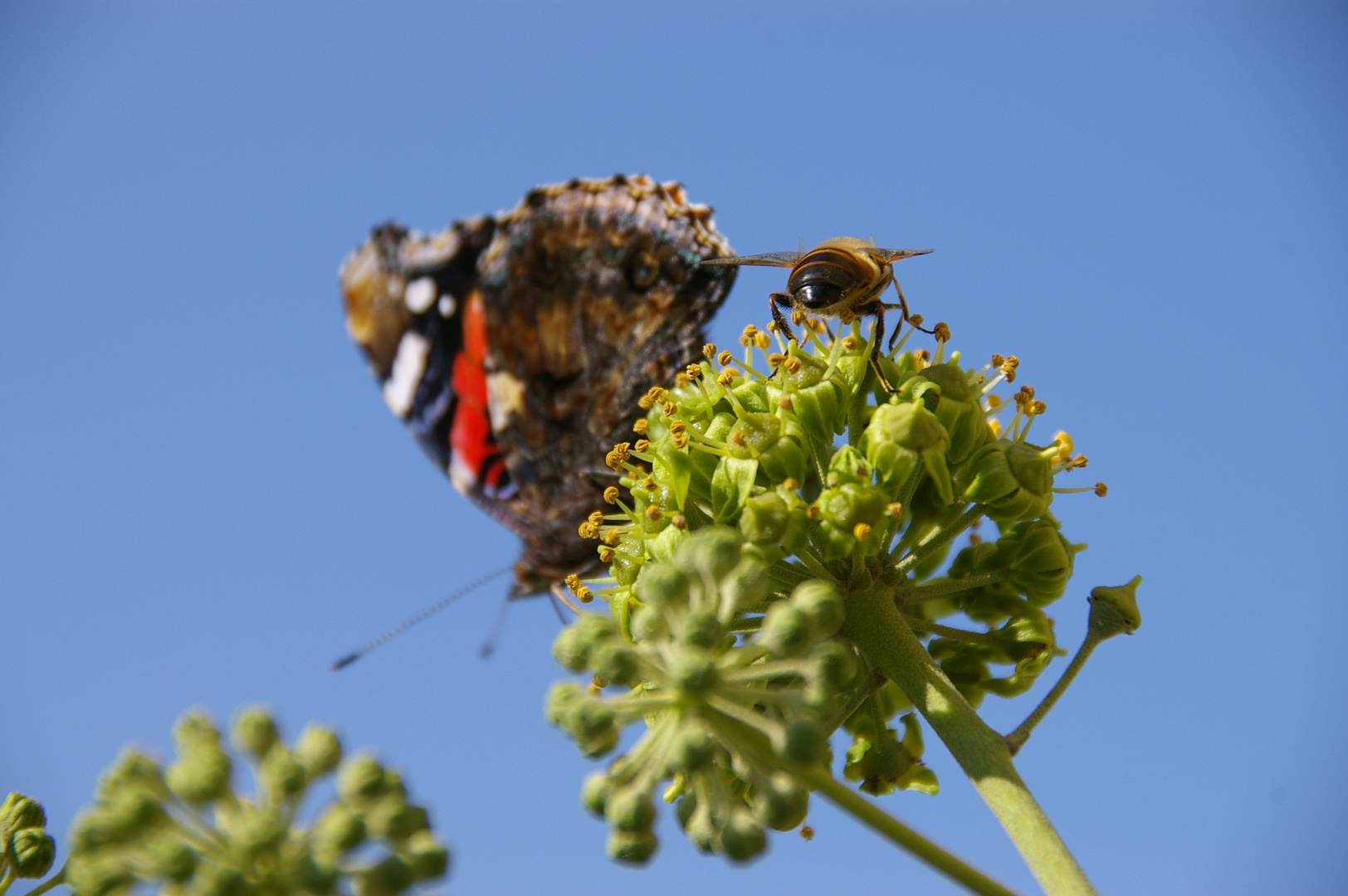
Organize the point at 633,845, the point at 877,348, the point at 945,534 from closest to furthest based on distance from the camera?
the point at 633,845 < the point at 945,534 < the point at 877,348

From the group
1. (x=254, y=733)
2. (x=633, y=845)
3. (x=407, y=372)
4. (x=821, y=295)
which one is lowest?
(x=633, y=845)

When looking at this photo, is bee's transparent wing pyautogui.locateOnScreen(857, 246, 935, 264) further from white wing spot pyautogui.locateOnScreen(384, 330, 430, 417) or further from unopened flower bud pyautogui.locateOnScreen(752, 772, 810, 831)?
white wing spot pyautogui.locateOnScreen(384, 330, 430, 417)

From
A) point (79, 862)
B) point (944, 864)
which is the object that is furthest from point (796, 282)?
point (79, 862)

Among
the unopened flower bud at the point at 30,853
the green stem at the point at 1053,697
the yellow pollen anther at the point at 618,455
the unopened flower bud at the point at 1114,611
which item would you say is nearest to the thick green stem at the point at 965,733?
the green stem at the point at 1053,697

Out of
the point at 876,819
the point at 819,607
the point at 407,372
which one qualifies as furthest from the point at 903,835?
the point at 407,372

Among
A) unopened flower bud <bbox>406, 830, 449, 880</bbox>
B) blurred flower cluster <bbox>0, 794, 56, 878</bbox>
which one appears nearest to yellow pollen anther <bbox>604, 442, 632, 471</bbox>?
unopened flower bud <bbox>406, 830, 449, 880</bbox>

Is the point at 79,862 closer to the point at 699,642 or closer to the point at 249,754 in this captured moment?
the point at 249,754

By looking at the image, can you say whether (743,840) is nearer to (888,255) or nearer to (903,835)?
(903,835)
